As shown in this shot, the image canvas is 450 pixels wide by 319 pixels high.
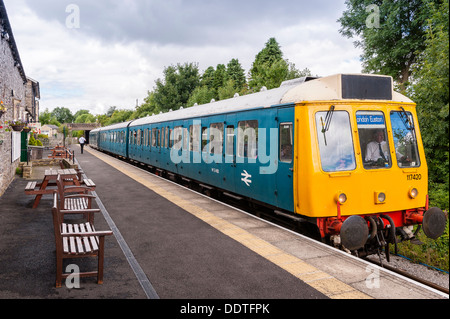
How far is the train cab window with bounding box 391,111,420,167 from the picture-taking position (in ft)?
21.6

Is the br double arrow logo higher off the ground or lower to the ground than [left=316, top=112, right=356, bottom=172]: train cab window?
lower

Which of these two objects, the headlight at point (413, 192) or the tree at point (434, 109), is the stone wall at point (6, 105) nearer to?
the headlight at point (413, 192)

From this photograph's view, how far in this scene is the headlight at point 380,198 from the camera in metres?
6.27

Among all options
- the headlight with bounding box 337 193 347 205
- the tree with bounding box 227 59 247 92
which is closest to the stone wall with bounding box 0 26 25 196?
the headlight with bounding box 337 193 347 205

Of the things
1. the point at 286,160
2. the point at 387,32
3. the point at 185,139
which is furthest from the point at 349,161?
the point at 387,32

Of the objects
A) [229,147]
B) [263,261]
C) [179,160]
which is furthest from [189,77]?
[263,261]

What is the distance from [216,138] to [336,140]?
4488mm

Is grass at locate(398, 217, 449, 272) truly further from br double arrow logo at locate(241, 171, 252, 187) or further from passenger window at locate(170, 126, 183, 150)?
passenger window at locate(170, 126, 183, 150)

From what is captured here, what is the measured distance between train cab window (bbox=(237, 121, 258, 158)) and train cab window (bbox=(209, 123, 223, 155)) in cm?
112

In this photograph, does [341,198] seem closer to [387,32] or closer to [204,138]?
[204,138]

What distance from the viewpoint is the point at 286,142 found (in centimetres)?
693

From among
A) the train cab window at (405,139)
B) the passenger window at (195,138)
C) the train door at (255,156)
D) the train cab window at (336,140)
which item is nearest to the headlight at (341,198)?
the train cab window at (336,140)

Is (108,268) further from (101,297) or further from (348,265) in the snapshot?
(348,265)

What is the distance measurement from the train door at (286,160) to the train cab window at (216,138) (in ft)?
10.0
